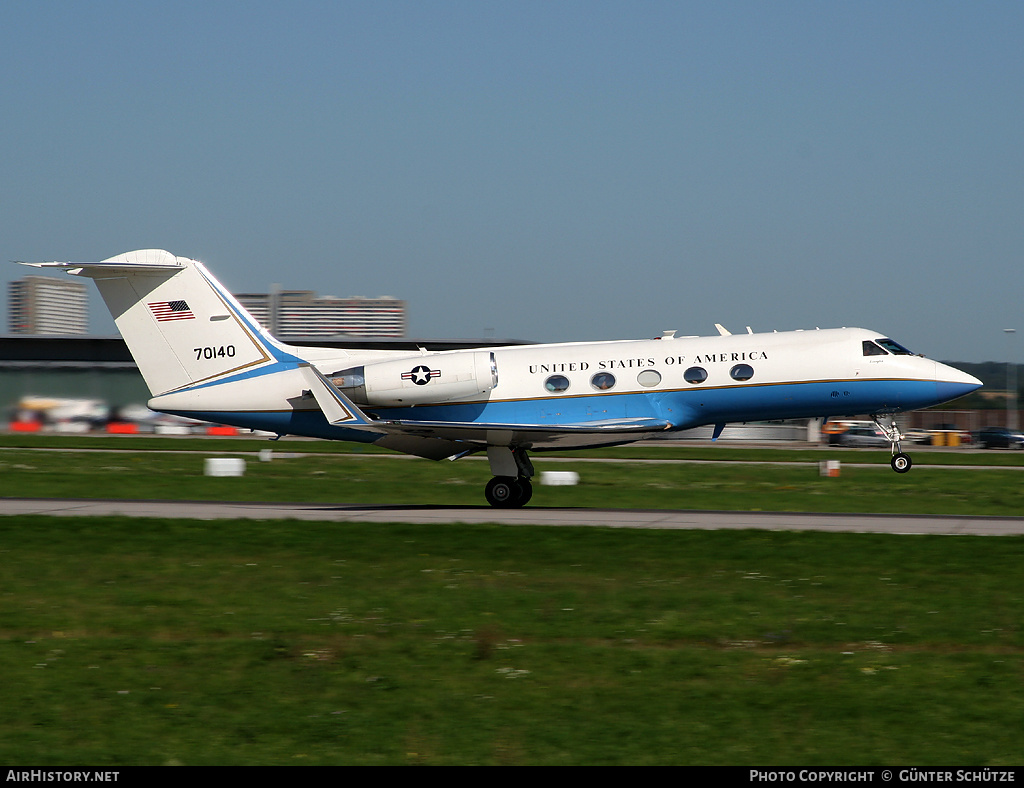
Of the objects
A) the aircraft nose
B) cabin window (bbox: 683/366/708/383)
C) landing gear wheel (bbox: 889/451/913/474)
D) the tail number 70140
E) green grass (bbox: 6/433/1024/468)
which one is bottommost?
green grass (bbox: 6/433/1024/468)

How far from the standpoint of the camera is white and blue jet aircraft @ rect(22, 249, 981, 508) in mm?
22750

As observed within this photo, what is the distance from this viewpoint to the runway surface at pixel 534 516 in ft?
63.8

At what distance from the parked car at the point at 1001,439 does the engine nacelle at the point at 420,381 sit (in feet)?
201

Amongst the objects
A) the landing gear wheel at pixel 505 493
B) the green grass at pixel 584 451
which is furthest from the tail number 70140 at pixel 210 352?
the green grass at pixel 584 451

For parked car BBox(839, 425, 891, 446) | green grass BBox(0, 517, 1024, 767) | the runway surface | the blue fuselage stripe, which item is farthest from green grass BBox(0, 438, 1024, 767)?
parked car BBox(839, 425, 891, 446)

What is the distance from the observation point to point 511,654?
10422mm

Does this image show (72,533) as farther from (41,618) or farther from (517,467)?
(517,467)

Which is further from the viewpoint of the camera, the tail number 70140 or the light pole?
the light pole

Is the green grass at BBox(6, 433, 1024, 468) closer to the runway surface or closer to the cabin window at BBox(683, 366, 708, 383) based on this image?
the runway surface

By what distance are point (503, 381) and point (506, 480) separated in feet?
7.75

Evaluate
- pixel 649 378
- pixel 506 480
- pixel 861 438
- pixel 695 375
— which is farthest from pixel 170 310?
pixel 861 438

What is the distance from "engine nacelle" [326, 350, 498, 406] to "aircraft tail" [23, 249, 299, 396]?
203 cm

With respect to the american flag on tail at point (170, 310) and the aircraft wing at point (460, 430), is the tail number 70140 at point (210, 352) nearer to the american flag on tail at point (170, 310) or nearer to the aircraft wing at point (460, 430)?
the american flag on tail at point (170, 310)

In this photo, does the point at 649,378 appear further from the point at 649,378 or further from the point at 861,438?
the point at 861,438
